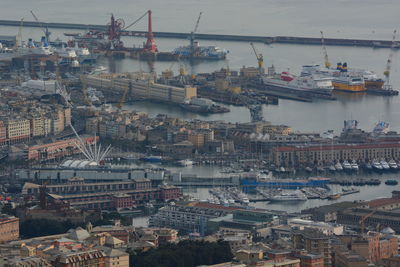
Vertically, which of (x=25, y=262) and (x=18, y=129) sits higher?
(x=25, y=262)

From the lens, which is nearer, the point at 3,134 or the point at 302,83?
the point at 3,134

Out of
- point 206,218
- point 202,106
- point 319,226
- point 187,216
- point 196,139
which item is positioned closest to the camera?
point 319,226

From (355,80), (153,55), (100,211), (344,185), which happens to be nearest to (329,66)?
(355,80)

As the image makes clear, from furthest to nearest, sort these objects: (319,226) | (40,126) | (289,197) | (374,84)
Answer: (374,84) → (40,126) → (289,197) → (319,226)

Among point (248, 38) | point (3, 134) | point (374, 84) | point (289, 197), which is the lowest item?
point (289, 197)

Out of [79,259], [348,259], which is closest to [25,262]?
[79,259]

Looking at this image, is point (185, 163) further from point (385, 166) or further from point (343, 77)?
point (343, 77)

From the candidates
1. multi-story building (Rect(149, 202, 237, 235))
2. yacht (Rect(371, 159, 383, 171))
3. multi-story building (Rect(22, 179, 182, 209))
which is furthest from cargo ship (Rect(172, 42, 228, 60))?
multi-story building (Rect(149, 202, 237, 235))

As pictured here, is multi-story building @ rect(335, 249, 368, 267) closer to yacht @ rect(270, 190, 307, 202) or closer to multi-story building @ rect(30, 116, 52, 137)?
yacht @ rect(270, 190, 307, 202)
